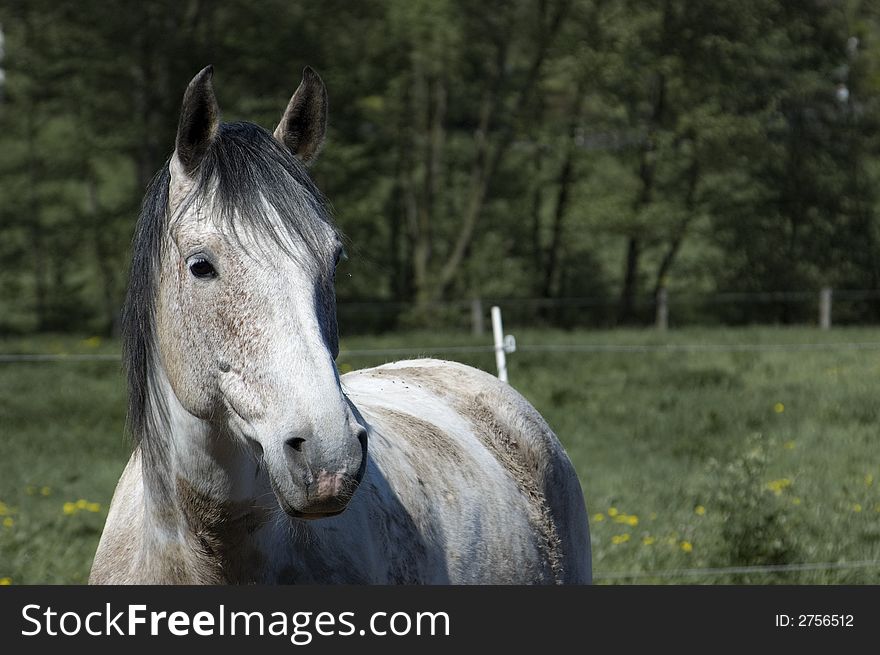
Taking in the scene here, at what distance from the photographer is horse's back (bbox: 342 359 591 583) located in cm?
302

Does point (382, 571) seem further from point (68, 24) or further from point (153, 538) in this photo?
point (68, 24)

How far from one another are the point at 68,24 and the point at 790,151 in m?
14.2

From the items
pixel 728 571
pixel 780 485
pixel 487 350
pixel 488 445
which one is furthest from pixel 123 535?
pixel 487 350

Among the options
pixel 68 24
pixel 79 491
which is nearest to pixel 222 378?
pixel 79 491

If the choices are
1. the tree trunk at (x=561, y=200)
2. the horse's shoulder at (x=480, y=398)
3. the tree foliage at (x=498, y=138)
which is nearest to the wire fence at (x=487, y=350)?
the horse's shoulder at (x=480, y=398)

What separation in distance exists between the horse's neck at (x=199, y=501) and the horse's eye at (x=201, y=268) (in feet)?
0.98

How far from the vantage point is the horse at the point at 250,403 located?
1980 millimetres

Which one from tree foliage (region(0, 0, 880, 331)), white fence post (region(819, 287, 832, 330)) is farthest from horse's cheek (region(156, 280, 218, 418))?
white fence post (region(819, 287, 832, 330))

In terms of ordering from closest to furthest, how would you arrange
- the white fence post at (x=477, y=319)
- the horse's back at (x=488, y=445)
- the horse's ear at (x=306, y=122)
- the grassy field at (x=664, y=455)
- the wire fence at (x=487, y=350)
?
the horse's ear at (x=306, y=122), the horse's back at (x=488, y=445), the grassy field at (x=664, y=455), the wire fence at (x=487, y=350), the white fence post at (x=477, y=319)

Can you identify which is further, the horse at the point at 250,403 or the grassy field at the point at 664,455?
the grassy field at the point at 664,455

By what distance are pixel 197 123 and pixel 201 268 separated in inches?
13.3

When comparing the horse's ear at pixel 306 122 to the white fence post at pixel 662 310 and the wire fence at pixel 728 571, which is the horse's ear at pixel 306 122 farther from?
the white fence post at pixel 662 310

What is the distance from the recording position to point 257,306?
6.82ft

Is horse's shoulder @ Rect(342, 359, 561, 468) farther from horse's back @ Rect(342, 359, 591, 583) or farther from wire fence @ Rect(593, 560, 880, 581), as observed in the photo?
wire fence @ Rect(593, 560, 880, 581)
